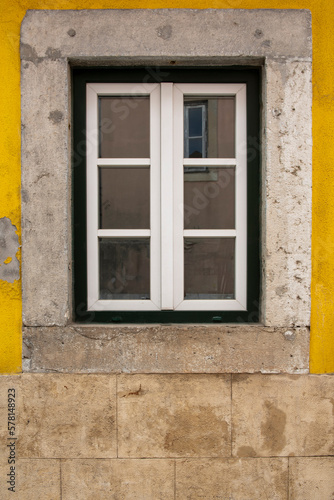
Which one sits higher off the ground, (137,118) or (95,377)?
(137,118)

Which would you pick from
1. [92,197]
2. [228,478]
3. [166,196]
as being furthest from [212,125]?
[228,478]

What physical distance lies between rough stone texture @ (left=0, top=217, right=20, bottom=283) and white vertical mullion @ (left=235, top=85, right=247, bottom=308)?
1649 mm

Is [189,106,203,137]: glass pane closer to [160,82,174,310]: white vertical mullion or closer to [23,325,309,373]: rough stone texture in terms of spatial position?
[160,82,174,310]: white vertical mullion

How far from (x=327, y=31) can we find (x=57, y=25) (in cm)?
193

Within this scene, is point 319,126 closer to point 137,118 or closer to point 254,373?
point 137,118

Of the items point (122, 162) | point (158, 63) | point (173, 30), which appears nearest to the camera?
point (173, 30)

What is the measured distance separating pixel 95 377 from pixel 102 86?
2.17 meters

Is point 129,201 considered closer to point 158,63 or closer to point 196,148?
point 196,148

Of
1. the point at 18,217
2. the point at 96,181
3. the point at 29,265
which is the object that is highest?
the point at 96,181

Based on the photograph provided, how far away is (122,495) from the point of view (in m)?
2.72

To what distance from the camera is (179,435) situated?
272cm

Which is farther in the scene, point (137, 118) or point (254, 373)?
point (137, 118)

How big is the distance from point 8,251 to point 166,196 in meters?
1.23

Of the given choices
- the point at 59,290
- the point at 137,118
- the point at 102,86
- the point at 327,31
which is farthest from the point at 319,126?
the point at 59,290
